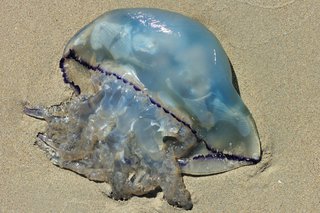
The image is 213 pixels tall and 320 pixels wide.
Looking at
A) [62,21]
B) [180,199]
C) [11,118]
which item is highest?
[62,21]

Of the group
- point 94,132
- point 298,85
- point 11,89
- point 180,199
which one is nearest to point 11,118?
point 11,89

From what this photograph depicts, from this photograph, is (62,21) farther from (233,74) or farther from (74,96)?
(233,74)

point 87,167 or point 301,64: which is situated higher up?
point 301,64

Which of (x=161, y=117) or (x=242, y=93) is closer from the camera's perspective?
(x=161, y=117)
